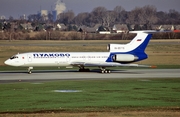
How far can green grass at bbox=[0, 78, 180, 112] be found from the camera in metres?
28.0

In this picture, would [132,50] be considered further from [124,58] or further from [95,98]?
[95,98]

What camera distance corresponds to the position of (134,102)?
29578mm

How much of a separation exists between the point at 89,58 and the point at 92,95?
20.5 m

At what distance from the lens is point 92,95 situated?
3316 centimetres

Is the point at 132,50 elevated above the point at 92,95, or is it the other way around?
the point at 132,50

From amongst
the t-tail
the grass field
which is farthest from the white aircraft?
the grass field

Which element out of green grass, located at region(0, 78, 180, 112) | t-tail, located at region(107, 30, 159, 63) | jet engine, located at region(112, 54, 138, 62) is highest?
t-tail, located at region(107, 30, 159, 63)

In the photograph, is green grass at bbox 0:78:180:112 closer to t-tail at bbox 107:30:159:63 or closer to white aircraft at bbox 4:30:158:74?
white aircraft at bbox 4:30:158:74

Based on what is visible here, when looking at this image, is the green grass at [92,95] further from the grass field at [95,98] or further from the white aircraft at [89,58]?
the white aircraft at [89,58]

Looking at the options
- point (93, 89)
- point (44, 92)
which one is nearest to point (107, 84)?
point (93, 89)

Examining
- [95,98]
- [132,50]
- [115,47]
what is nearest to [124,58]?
[132,50]

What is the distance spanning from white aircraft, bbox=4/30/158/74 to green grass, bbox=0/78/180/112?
8.97 metres

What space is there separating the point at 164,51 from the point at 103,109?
65.0m

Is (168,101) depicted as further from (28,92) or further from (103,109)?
(28,92)
